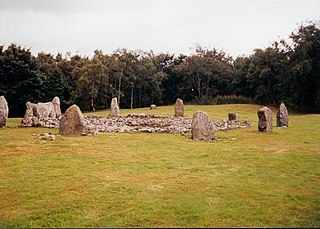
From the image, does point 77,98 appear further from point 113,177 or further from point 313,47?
point 113,177

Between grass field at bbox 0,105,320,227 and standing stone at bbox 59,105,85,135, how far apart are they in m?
2.09

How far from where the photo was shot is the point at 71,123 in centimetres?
1739

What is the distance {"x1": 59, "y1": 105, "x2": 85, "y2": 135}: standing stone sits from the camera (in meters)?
17.3

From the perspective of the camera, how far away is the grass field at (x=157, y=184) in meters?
6.64

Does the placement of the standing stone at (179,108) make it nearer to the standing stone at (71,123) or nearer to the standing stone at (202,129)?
the standing stone at (202,129)

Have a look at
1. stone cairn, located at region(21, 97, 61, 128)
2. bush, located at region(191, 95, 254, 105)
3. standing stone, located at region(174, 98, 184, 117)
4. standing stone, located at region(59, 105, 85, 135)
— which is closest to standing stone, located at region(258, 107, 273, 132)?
standing stone, located at region(59, 105, 85, 135)

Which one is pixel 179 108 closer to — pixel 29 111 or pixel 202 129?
pixel 29 111

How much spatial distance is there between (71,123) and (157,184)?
962 centimetres

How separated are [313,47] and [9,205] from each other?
39.7 metres

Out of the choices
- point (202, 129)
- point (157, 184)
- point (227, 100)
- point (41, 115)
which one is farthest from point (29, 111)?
point (227, 100)

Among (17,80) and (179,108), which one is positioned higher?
(17,80)

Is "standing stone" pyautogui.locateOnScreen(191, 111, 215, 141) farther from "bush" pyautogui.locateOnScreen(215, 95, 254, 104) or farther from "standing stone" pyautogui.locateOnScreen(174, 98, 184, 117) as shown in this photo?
"bush" pyautogui.locateOnScreen(215, 95, 254, 104)

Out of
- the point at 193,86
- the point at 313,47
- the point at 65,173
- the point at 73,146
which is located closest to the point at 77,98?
the point at 193,86

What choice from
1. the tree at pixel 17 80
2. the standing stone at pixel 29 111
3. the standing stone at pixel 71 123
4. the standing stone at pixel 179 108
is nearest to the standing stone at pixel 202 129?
the standing stone at pixel 71 123
